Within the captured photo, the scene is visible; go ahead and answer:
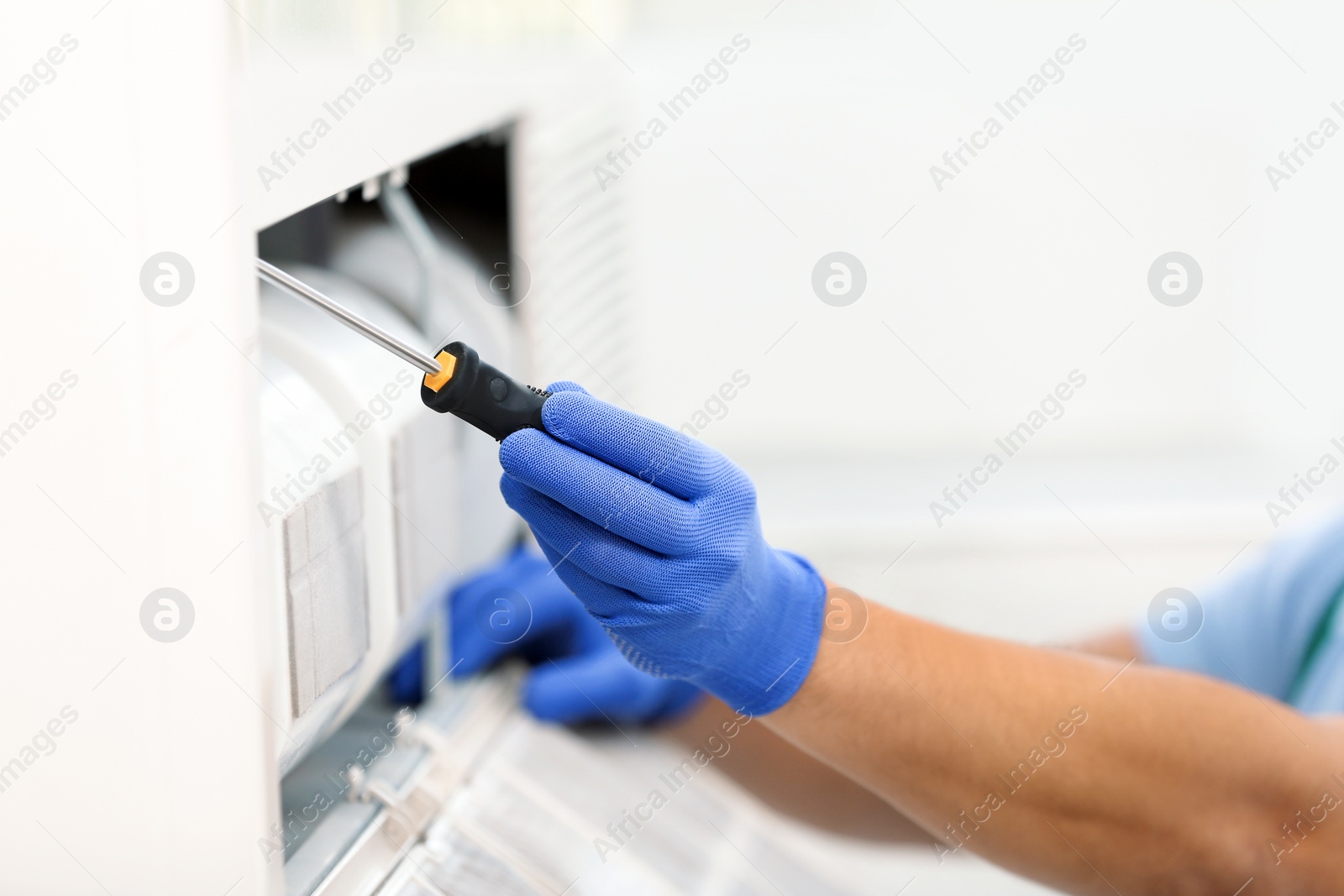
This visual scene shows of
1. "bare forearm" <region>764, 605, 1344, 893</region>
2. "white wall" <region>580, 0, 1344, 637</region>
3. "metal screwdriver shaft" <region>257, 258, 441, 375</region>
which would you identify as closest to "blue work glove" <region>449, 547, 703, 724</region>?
"bare forearm" <region>764, 605, 1344, 893</region>

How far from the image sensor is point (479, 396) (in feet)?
2.12

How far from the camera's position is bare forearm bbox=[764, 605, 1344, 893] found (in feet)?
2.55

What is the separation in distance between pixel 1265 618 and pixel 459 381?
1.01 metres

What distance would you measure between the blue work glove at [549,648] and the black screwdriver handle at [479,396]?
43 cm

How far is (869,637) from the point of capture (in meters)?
0.78

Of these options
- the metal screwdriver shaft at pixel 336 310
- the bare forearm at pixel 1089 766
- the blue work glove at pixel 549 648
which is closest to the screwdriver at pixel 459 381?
the metal screwdriver shaft at pixel 336 310

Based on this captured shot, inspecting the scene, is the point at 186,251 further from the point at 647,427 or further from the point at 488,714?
the point at 488,714

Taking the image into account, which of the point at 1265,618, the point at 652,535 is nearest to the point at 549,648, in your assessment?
the point at 652,535

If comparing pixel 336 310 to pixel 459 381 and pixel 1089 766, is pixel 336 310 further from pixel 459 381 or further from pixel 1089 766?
pixel 1089 766

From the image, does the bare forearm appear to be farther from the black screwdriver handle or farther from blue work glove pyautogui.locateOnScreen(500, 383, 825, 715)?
the black screwdriver handle

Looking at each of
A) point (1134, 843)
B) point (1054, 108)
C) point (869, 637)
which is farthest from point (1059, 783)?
point (1054, 108)

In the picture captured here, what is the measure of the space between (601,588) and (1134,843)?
47 centimetres

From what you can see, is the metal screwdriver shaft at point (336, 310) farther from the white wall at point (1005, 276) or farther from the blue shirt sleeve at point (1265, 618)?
the white wall at point (1005, 276)

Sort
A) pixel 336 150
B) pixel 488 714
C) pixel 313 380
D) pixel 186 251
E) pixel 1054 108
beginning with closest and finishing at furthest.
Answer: pixel 186 251, pixel 336 150, pixel 313 380, pixel 488 714, pixel 1054 108
